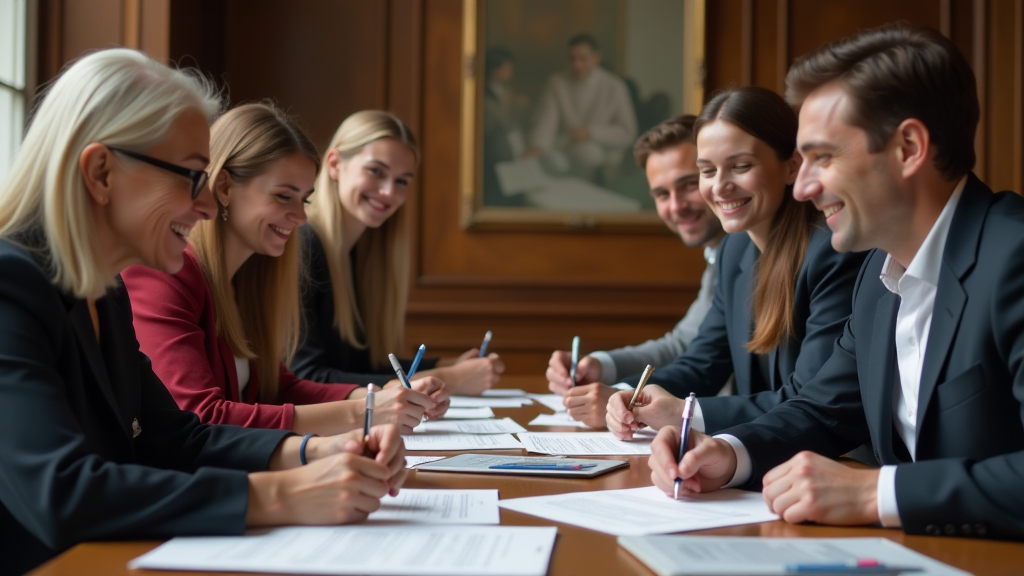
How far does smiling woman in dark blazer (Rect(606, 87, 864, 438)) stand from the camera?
211cm

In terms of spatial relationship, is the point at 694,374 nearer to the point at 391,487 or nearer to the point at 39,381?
the point at 391,487

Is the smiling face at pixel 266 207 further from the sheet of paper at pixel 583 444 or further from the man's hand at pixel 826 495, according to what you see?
the man's hand at pixel 826 495

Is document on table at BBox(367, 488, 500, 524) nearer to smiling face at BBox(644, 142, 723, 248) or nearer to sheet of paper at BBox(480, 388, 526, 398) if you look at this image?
sheet of paper at BBox(480, 388, 526, 398)

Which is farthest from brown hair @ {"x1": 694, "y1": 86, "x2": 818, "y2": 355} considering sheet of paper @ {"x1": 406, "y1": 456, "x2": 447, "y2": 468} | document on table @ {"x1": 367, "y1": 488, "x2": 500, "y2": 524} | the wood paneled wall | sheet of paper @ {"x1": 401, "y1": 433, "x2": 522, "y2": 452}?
the wood paneled wall

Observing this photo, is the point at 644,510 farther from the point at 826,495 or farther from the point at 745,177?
the point at 745,177

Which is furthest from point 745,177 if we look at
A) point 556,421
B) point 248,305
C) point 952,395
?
point 248,305

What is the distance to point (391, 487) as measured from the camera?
1.39m

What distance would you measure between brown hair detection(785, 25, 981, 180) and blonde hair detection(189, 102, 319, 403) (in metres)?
1.45

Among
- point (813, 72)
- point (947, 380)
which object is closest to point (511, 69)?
point (813, 72)

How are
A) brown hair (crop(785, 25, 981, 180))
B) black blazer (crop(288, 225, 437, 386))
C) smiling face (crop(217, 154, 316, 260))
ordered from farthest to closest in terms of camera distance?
black blazer (crop(288, 225, 437, 386))
smiling face (crop(217, 154, 316, 260))
brown hair (crop(785, 25, 981, 180))

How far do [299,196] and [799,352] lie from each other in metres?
1.35

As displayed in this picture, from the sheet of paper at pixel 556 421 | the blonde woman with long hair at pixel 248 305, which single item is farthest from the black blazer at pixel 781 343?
the blonde woman with long hair at pixel 248 305

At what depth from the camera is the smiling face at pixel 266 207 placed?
2.34 m

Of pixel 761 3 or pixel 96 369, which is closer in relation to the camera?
pixel 96 369
